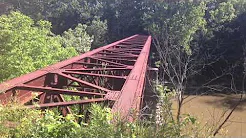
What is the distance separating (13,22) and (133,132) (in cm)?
1057

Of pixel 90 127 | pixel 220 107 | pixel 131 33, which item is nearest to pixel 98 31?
pixel 131 33

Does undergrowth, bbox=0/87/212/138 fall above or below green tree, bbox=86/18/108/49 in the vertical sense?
below

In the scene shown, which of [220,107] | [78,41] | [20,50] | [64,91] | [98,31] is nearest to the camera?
[64,91]

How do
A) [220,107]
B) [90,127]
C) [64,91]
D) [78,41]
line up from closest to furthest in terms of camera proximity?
[90,127]
[64,91]
[220,107]
[78,41]

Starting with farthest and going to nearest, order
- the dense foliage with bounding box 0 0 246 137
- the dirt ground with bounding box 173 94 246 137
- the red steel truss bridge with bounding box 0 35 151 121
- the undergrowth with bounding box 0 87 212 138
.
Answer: the dirt ground with bounding box 173 94 246 137 < the red steel truss bridge with bounding box 0 35 151 121 < the dense foliage with bounding box 0 0 246 137 < the undergrowth with bounding box 0 87 212 138

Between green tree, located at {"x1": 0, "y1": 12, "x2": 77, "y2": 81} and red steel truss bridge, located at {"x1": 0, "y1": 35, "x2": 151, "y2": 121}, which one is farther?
green tree, located at {"x1": 0, "y1": 12, "x2": 77, "y2": 81}

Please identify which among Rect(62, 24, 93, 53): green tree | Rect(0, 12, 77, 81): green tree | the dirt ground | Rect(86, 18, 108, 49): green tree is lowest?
the dirt ground

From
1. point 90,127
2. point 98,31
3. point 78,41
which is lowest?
point 90,127

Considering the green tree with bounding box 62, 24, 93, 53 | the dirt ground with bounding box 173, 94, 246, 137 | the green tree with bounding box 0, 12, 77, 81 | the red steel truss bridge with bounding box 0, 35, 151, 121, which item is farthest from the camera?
the green tree with bounding box 62, 24, 93, 53

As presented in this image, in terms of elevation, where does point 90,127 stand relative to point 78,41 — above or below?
below

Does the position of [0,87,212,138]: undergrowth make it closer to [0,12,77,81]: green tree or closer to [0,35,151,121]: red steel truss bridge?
[0,35,151,121]: red steel truss bridge

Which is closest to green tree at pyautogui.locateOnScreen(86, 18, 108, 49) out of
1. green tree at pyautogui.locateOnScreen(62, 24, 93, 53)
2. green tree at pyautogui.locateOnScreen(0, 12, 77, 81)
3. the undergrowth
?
green tree at pyautogui.locateOnScreen(62, 24, 93, 53)

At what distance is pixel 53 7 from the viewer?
35.6 metres

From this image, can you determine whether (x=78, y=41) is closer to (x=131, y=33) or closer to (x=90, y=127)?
(x=131, y=33)
